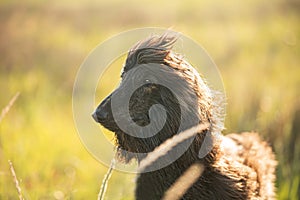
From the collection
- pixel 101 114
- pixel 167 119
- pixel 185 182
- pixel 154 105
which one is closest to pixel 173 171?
pixel 185 182

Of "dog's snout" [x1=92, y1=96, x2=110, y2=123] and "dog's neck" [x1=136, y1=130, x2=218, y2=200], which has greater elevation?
"dog's snout" [x1=92, y1=96, x2=110, y2=123]

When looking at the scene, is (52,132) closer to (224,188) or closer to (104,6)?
(224,188)

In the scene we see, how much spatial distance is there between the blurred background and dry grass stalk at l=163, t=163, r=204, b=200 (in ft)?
1.17

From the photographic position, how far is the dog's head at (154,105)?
4363mm

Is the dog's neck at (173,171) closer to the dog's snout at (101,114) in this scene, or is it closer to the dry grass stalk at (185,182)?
the dry grass stalk at (185,182)

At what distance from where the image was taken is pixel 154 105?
4402mm

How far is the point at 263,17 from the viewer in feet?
55.5

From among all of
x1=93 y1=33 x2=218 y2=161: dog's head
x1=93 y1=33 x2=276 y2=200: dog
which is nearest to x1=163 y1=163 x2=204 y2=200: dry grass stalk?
x1=93 y1=33 x2=276 y2=200: dog

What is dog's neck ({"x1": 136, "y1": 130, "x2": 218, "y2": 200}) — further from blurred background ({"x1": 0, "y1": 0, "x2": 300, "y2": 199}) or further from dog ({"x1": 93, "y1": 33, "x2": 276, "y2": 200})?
blurred background ({"x1": 0, "y1": 0, "x2": 300, "y2": 199})

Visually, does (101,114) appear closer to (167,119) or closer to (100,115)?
(100,115)

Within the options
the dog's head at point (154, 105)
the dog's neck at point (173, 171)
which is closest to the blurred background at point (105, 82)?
the dog's neck at point (173, 171)

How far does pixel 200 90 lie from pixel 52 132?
344 cm

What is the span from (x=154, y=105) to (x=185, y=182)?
0.60 metres

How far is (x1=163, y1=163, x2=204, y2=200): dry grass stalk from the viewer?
4449mm
